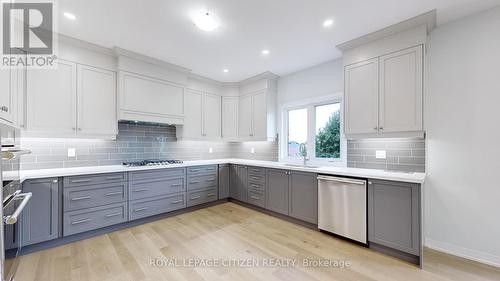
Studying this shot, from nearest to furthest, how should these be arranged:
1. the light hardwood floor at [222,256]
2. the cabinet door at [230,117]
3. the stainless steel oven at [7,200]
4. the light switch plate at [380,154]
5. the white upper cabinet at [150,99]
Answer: the stainless steel oven at [7,200] → the light hardwood floor at [222,256] → the light switch plate at [380,154] → the white upper cabinet at [150,99] → the cabinet door at [230,117]

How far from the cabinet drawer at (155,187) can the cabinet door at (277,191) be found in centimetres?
146

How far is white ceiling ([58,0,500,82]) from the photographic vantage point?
2.02 metres

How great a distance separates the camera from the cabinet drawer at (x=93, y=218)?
2.47m

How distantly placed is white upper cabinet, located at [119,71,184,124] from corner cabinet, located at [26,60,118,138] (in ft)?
0.55

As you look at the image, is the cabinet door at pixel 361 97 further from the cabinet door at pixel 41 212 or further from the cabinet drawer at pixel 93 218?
the cabinet door at pixel 41 212

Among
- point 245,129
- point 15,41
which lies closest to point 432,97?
point 245,129

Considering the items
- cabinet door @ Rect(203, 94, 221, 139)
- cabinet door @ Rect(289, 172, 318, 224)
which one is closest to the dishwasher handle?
cabinet door @ Rect(289, 172, 318, 224)

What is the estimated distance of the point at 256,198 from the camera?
370cm

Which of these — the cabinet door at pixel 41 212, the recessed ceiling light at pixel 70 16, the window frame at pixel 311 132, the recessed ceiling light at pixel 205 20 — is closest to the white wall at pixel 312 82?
the window frame at pixel 311 132

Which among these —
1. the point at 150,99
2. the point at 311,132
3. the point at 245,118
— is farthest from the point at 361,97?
the point at 150,99

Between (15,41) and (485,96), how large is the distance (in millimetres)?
5051

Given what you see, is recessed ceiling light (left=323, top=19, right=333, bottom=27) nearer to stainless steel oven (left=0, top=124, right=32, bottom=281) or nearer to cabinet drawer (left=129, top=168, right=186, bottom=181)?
stainless steel oven (left=0, top=124, right=32, bottom=281)

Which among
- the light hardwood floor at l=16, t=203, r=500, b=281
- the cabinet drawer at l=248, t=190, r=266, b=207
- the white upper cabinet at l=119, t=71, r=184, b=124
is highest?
the white upper cabinet at l=119, t=71, r=184, b=124

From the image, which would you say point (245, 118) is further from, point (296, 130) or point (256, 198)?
point (256, 198)
